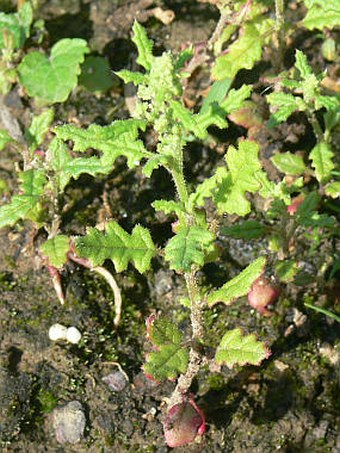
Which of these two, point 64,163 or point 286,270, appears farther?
point 64,163

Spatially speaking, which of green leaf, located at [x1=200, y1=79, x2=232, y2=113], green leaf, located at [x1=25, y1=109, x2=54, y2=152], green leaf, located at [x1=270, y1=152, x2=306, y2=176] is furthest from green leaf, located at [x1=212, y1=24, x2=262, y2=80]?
green leaf, located at [x1=25, y1=109, x2=54, y2=152]

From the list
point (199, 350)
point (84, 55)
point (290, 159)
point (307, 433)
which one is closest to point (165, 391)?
point (199, 350)

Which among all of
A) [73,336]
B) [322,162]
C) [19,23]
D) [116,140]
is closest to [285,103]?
[322,162]

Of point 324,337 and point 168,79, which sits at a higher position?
point 168,79

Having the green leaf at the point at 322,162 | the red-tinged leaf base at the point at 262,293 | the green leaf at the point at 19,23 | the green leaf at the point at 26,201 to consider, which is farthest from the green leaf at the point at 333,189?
the green leaf at the point at 19,23

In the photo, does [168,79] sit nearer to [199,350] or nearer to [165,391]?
[199,350]

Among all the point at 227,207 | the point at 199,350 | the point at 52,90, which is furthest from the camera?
the point at 52,90

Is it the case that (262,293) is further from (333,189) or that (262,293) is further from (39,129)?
(39,129)

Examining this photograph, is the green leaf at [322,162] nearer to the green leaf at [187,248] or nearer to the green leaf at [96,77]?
the green leaf at [187,248]
